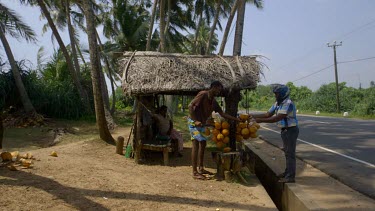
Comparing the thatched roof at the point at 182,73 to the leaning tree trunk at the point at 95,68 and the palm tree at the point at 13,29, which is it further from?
the palm tree at the point at 13,29

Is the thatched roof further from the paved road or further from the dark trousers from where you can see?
the paved road

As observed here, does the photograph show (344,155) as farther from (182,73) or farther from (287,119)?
(182,73)

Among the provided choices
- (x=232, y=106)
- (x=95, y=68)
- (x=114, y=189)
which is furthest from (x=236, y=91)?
(x=95, y=68)

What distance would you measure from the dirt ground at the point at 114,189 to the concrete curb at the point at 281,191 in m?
0.37

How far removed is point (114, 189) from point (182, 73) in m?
3.52

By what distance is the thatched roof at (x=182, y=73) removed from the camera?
8422 millimetres

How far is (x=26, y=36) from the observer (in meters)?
18.4

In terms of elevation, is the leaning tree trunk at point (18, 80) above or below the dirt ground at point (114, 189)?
above

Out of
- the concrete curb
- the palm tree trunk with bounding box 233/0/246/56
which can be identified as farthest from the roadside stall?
the palm tree trunk with bounding box 233/0/246/56

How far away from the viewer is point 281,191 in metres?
6.65

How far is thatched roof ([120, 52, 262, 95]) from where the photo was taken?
8.42 metres

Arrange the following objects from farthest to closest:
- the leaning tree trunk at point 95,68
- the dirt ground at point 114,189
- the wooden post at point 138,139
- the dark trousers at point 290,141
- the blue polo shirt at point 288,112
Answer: the leaning tree trunk at point 95,68 < the wooden post at point 138,139 < the dark trousers at point 290,141 < the blue polo shirt at point 288,112 < the dirt ground at point 114,189

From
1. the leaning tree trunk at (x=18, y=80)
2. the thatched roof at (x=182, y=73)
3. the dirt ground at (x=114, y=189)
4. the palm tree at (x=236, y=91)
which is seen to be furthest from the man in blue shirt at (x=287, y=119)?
the leaning tree trunk at (x=18, y=80)

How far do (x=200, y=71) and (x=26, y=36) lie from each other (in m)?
12.7
